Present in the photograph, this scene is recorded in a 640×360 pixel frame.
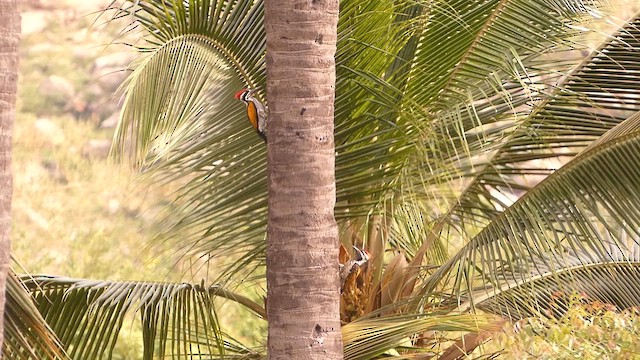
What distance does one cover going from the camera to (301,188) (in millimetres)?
2674

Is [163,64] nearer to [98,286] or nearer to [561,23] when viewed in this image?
[98,286]

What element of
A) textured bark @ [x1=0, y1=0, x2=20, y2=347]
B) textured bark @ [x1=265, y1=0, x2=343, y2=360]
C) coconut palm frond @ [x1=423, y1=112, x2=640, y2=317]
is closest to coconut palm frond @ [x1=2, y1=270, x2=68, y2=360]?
textured bark @ [x1=0, y1=0, x2=20, y2=347]

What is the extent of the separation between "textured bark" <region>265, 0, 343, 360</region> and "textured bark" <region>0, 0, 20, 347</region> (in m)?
0.72

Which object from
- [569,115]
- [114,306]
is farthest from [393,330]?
[569,115]

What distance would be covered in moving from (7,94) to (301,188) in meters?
0.82

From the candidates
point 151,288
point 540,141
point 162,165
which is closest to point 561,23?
point 540,141

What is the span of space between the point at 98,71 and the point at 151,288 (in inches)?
598

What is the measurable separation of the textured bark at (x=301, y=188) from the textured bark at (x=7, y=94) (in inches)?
28.5

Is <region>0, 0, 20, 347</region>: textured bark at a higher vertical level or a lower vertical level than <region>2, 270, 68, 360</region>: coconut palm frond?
higher

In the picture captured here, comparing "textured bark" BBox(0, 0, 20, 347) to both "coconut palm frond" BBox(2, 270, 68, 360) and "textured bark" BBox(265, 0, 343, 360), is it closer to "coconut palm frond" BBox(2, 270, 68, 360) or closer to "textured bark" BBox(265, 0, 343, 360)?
"coconut palm frond" BBox(2, 270, 68, 360)

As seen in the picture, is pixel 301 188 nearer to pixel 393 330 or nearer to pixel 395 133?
pixel 393 330

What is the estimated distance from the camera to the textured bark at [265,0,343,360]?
268cm

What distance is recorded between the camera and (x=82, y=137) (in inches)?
669

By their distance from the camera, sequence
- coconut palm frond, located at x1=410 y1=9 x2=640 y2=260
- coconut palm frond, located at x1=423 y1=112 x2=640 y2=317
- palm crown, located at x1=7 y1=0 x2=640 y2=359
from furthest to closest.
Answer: coconut palm frond, located at x1=410 y1=9 x2=640 y2=260 → palm crown, located at x1=7 y1=0 x2=640 y2=359 → coconut palm frond, located at x1=423 y1=112 x2=640 y2=317
